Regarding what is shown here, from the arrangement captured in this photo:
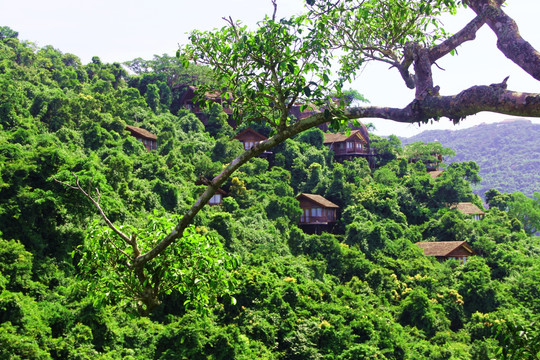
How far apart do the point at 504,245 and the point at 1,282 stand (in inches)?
1178

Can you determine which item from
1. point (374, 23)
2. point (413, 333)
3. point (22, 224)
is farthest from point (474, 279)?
point (374, 23)

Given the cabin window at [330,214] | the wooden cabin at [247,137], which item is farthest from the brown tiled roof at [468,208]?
the wooden cabin at [247,137]

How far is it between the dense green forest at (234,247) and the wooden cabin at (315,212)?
98 cm

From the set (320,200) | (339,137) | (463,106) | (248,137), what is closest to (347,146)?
(339,137)

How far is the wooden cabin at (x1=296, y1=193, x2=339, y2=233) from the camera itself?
35750mm

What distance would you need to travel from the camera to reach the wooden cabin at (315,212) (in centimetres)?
3575

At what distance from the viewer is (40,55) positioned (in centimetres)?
4947

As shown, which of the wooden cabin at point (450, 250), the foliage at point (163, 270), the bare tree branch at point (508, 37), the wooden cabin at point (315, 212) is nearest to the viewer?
the bare tree branch at point (508, 37)

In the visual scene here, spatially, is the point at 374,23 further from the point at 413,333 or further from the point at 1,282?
the point at 413,333

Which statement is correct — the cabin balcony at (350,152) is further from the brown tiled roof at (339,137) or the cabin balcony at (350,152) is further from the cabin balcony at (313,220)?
the cabin balcony at (313,220)

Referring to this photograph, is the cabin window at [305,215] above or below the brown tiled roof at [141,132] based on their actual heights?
below

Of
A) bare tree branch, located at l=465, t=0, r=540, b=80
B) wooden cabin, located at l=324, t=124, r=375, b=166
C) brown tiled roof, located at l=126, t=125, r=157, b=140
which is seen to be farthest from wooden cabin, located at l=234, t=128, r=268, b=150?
bare tree branch, located at l=465, t=0, r=540, b=80

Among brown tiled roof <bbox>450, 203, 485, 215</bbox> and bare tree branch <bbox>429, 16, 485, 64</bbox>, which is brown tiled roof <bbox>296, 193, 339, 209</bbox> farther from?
bare tree branch <bbox>429, 16, 485, 64</bbox>

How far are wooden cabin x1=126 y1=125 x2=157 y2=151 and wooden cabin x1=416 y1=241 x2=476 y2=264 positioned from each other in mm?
19900
